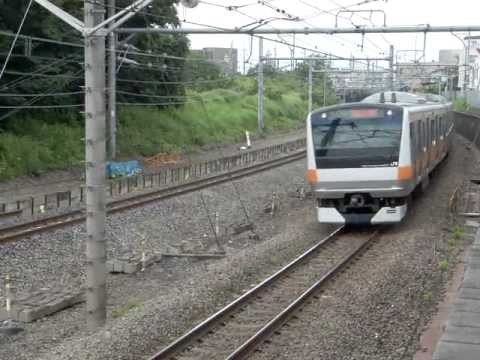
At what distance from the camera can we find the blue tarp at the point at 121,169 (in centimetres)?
2483

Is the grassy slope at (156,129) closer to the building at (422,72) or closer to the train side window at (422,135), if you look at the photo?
the building at (422,72)

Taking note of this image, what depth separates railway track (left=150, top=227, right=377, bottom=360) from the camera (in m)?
8.01

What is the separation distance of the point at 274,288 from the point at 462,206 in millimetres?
Result: 9328

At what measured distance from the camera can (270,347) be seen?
8156 mm

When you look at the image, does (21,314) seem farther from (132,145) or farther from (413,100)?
(132,145)

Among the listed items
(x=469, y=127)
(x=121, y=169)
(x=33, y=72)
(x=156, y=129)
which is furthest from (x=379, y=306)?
(x=469, y=127)

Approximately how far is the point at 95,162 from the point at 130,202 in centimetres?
995

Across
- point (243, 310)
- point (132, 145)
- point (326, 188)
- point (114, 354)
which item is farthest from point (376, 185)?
point (132, 145)

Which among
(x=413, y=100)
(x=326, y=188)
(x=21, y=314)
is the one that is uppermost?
(x=413, y=100)

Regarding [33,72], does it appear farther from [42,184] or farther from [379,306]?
[379,306]

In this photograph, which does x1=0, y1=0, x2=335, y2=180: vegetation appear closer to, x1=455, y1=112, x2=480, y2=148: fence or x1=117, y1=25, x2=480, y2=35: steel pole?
x1=117, y1=25, x2=480, y2=35: steel pole

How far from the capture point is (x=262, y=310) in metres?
9.74

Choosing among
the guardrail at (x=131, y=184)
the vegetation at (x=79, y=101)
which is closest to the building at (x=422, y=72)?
the guardrail at (x=131, y=184)

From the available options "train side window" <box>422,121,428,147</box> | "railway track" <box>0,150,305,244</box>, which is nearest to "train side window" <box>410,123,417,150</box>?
"train side window" <box>422,121,428,147</box>
